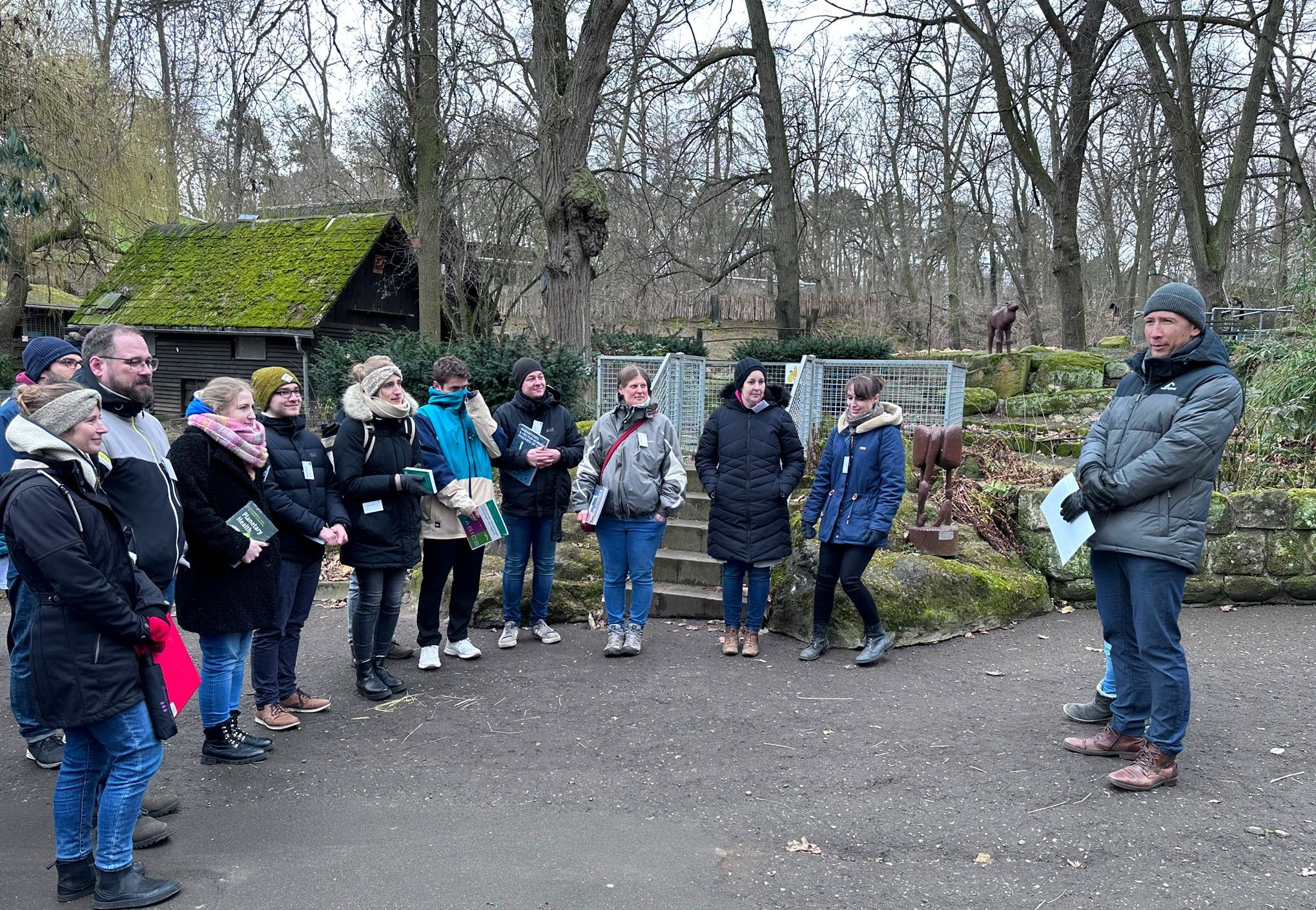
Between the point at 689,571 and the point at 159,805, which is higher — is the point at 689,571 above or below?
above

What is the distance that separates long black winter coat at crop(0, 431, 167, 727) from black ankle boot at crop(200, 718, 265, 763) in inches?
52.1

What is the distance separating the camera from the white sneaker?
593cm

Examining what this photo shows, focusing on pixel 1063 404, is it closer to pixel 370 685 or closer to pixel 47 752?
pixel 370 685

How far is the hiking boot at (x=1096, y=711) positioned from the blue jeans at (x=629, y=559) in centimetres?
252

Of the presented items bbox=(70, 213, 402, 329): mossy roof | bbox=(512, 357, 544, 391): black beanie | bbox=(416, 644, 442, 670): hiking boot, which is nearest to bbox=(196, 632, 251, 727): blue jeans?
bbox=(416, 644, 442, 670): hiking boot

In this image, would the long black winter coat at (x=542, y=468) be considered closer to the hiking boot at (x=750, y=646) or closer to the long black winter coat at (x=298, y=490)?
the long black winter coat at (x=298, y=490)

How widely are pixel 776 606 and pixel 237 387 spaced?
3733 mm

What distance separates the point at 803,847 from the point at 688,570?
3906 millimetres

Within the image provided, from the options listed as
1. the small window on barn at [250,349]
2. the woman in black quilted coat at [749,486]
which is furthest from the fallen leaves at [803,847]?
the small window on barn at [250,349]

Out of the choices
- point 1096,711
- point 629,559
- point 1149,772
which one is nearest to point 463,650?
point 629,559

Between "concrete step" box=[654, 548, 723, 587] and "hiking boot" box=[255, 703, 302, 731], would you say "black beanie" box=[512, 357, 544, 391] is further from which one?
"hiking boot" box=[255, 703, 302, 731]

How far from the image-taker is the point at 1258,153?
706 inches

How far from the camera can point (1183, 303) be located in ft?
12.8

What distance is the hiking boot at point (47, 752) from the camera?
4.39 metres
